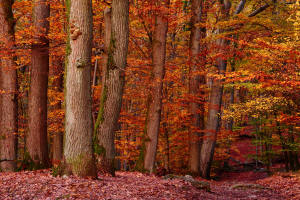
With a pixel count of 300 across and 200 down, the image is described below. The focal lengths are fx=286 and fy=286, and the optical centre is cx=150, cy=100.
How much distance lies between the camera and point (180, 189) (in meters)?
6.76

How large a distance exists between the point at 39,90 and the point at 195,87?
21.8 ft

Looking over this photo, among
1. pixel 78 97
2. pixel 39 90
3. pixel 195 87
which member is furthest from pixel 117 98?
pixel 195 87

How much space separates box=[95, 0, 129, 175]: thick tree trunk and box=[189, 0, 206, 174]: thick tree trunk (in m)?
5.12

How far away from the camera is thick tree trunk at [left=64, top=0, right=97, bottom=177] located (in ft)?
19.7

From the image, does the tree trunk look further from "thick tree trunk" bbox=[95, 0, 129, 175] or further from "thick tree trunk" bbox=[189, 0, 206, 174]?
"thick tree trunk" bbox=[95, 0, 129, 175]

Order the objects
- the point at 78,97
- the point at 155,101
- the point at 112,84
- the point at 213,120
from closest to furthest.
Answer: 1. the point at 78,97
2. the point at 112,84
3. the point at 155,101
4. the point at 213,120

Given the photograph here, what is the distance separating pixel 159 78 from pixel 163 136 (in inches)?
241

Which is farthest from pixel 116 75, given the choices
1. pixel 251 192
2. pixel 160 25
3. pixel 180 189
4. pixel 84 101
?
pixel 251 192

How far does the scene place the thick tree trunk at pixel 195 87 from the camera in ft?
40.1

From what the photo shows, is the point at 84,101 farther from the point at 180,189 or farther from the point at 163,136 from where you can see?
the point at 163,136

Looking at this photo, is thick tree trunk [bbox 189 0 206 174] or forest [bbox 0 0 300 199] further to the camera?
thick tree trunk [bbox 189 0 206 174]

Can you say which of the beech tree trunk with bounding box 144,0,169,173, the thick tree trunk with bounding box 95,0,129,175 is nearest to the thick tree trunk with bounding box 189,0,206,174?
the beech tree trunk with bounding box 144,0,169,173

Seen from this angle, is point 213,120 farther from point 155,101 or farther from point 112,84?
point 112,84

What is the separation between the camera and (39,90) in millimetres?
9430
